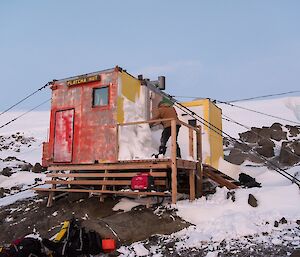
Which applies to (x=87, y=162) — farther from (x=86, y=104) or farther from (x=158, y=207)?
(x=158, y=207)

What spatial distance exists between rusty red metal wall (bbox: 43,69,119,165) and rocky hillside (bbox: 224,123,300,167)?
8.60 m

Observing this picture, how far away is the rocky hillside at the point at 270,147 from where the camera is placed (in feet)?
74.7

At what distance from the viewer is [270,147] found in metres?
25.0

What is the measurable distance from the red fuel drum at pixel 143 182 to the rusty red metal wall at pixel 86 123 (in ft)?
5.50

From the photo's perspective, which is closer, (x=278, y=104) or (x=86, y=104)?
(x=86, y=104)

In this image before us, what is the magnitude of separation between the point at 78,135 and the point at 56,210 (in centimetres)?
264

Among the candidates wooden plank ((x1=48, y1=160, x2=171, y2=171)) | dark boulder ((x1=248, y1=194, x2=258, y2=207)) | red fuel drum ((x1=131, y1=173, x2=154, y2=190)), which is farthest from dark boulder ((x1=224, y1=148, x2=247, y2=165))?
red fuel drum ((x1=131, y1=173, x2=154, y2=190))

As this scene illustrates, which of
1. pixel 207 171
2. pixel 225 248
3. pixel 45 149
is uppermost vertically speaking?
pixel 45 149

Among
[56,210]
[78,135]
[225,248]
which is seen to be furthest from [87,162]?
[225,248]

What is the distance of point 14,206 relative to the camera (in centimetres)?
1272

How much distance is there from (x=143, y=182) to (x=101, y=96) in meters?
3.79

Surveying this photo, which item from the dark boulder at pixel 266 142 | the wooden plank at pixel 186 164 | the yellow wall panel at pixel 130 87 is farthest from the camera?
the dark boulder at pixel 266 142

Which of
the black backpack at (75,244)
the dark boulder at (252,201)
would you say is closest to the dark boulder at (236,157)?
the dark boulder at (252,201)

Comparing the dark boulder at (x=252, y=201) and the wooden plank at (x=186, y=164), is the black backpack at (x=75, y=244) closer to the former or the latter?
the wooden plank at (x=186, y=164)
